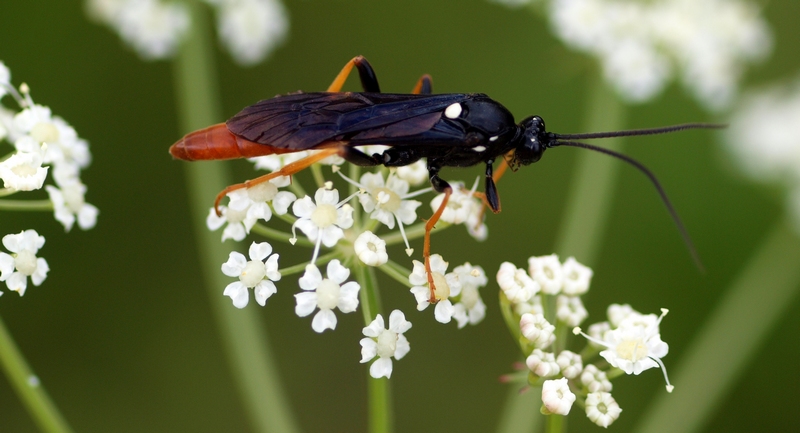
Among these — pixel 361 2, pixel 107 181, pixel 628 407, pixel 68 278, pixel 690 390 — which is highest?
pixel 361 2

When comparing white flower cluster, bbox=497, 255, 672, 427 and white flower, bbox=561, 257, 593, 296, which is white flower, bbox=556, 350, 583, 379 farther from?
white flower, bbox=561, 257, 593, 296

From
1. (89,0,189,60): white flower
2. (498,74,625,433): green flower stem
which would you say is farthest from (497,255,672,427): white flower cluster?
(89,0,189,60): white flower

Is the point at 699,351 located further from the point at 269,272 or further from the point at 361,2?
the point at 361,2

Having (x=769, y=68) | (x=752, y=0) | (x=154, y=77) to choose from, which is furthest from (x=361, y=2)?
(x=769, y=68)

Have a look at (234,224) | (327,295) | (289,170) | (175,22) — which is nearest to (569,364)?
(327,295)

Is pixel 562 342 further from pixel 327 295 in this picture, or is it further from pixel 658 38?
pixel 658 38
